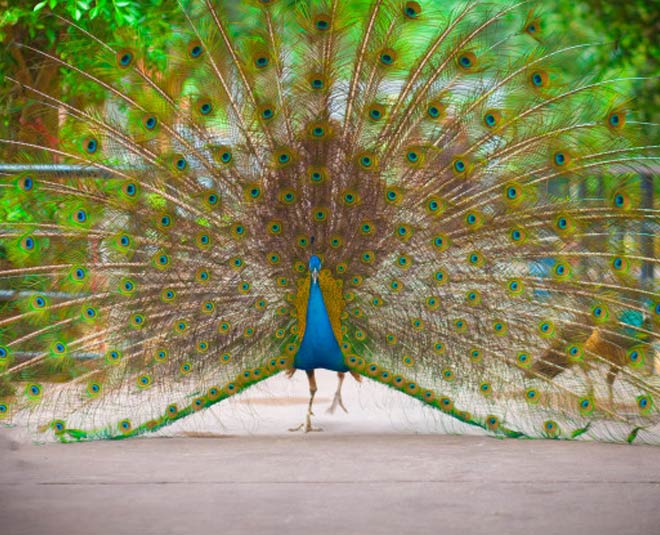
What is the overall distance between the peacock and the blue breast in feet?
0.06

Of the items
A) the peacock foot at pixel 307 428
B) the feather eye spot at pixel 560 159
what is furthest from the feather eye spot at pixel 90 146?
the feather eye spot at pixel 560 159

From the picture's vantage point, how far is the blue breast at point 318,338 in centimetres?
628

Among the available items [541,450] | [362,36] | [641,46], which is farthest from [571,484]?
[641,46]

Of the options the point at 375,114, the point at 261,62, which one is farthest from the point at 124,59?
the point at 375,114

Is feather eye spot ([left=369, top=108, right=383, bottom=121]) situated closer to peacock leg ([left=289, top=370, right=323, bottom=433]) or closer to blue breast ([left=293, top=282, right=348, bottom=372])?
blue breast ([left=293, top=282, right=348, bottom=372])

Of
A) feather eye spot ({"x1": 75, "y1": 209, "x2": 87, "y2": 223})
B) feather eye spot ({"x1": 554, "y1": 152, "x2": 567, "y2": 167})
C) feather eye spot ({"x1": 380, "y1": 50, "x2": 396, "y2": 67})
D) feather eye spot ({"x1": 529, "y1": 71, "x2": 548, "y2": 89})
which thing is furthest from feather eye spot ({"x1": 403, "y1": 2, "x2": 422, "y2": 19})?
feather eye spot ({"x1": 75, "y1": 209, "x2": 87, "y2": 223})

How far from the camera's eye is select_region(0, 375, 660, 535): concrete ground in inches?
178

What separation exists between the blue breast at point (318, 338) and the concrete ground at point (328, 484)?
51 cm

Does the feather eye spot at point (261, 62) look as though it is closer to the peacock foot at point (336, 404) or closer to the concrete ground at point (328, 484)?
the concrete ground at point (328, 484)

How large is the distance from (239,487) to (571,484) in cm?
163

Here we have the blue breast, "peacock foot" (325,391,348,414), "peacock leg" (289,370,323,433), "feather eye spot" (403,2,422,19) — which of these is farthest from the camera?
"peacock foot" (325,391,348,414)

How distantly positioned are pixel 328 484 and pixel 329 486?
4cm

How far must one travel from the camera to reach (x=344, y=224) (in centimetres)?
628

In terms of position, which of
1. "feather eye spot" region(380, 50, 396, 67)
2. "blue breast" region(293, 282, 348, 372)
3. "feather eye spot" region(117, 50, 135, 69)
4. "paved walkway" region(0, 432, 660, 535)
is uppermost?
"feather eye spot" region(117, 50, 135, 69)
